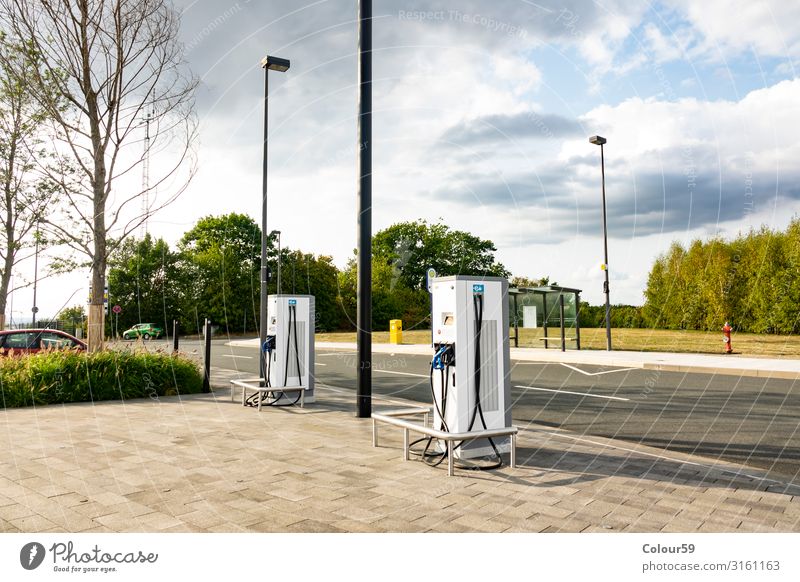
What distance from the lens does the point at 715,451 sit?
22.2ft

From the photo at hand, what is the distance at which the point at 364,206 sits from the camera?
855cm

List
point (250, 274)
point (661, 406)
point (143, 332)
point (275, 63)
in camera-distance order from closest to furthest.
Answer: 1. point (661, 406)
2. point (275, 63)
3. point (143, 332)
4. point (250, 274)

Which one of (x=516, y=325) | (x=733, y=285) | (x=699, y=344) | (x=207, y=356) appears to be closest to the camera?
(x=207, y=356)

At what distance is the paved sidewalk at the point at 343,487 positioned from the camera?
4.07 metres

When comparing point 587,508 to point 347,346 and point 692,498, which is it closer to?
point 692,498

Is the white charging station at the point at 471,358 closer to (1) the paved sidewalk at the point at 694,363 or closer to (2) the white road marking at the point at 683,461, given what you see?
(2) the white road marking at the point at 683,461

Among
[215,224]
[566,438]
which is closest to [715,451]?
[566,438]

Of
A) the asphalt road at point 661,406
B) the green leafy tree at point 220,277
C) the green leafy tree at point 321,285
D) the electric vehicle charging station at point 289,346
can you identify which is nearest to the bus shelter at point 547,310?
the asphalt road at point 661,406

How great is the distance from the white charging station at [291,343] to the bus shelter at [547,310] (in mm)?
14997

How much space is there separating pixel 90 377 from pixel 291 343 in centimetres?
414

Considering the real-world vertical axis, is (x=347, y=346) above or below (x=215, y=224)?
below

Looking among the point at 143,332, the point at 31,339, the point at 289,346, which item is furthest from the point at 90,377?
the point at 143,332

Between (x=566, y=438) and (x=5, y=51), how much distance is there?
15.3 metres

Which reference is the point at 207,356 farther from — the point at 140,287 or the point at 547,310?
the point at 140,287
